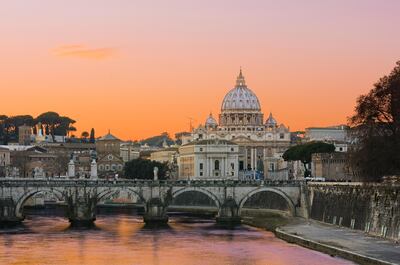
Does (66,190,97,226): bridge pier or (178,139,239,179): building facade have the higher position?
(178,139,239,179): building facade

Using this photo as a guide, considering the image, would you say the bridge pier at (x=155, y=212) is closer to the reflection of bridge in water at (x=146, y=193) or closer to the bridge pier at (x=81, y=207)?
the reflection of bridge in water at (x=146, y=193)

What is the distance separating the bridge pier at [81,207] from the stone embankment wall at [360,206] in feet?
55.5

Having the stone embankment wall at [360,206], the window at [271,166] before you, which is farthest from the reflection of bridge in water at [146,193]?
the window at [271,166]

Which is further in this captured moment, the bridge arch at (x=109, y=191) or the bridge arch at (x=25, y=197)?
the bridge arch at (x=109, y=191)

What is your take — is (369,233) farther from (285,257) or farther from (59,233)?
(59,233)

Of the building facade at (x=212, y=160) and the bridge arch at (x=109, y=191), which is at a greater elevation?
the building facade at (x=212, y=160)

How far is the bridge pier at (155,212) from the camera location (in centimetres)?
8988

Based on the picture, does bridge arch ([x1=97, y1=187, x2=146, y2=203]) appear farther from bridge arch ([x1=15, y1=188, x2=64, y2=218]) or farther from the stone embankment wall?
the stone embankment wall

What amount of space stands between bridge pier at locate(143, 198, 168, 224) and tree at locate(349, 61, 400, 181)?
20740 millimetres

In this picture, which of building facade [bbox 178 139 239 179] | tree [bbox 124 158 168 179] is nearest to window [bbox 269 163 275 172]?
building facade [bbox 178 139 239 179]

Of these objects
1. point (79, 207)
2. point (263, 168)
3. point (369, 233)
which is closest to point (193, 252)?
point (369, 233)

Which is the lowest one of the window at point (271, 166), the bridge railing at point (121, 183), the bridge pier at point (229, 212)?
the bridge pier at point (229, 212)

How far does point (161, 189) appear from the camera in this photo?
92125 millimetres

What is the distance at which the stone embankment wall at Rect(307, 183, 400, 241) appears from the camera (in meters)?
62.8
